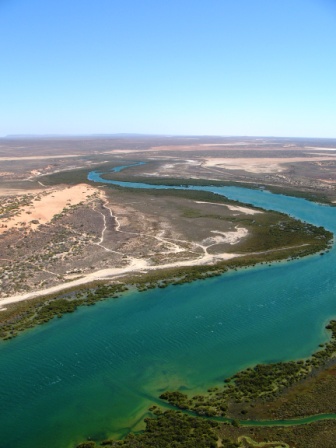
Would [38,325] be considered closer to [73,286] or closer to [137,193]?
[73,286]

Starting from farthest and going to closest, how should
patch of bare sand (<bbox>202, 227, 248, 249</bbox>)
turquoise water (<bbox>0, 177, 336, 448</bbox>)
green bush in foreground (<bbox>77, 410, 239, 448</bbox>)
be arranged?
1. patch of bare sand (<bbox>202, 227, 248, 249</bbox>)
2. turquoise water (<bbox>0, 177, 336, 448</bbox>)
3. green bush in foreground (<bbox>77, 410, 239, 448</bbox>)

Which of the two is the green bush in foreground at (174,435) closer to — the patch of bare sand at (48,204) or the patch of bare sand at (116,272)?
the patch of bare sand at (116,272)

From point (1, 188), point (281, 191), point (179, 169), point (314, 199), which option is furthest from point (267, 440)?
point (179, 169)

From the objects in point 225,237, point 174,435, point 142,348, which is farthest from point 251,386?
point 225,237

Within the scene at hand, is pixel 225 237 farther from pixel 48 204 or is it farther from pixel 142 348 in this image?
pixel 48 204

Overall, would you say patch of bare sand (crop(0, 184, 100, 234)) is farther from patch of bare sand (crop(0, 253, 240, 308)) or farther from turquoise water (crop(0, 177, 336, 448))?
turquoise water (crop(0, 177, 336, 448))

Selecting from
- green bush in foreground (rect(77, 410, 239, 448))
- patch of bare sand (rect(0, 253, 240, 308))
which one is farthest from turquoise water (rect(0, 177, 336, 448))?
patch of bare sand (rect(0, 253, 240, 308))
